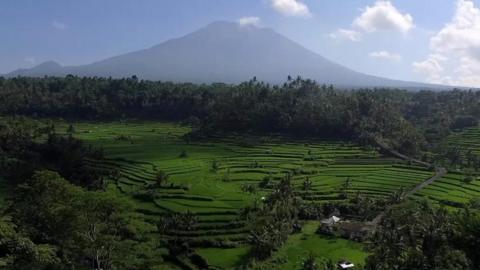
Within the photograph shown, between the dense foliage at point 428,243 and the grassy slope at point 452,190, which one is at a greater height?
the dense foliage at point 428,243

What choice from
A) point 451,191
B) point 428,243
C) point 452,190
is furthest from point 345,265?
point 452,190

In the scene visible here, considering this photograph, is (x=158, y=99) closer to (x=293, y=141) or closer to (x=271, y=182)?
(x=293, y=141)

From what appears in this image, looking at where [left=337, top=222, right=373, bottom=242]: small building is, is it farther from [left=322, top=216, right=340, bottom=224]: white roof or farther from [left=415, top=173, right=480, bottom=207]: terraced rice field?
[left=415, top=173, right=480, bottom=207]: terraced rice field

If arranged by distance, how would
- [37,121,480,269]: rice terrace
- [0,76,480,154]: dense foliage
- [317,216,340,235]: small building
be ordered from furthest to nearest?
1. [0,76,480,154]: dense foliage
2. [317,216,340,235]: small building
3. [37,121,480,269]: rice terrace

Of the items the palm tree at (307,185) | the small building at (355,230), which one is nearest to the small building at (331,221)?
the small building at (355,230)

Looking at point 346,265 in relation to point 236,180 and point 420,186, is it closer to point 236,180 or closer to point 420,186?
point 236,180

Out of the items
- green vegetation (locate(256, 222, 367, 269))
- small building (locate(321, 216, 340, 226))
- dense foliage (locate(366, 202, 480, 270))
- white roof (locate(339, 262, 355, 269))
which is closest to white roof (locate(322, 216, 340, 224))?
small building (locate(321, 216, 340, 226))

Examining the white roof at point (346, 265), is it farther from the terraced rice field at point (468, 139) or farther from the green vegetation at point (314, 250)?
the terraced rice field at point (468, 139)

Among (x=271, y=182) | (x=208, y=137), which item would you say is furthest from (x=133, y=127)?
(x=271, y=182)
